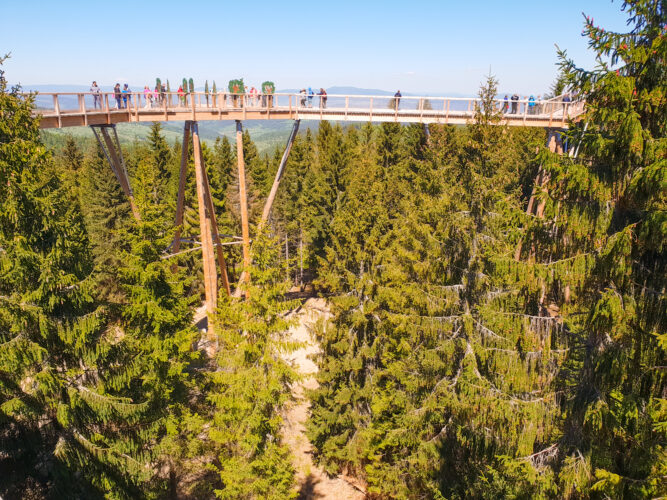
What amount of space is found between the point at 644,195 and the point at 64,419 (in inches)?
490

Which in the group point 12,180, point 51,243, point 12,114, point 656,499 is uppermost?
point 12,114

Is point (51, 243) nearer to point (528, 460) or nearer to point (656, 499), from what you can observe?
point (528, 460)

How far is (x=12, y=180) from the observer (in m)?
9.55

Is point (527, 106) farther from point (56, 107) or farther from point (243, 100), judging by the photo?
point (56, 107)

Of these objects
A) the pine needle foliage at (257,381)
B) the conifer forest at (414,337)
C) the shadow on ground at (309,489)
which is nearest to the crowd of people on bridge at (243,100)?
the conifer forest at (414,337)

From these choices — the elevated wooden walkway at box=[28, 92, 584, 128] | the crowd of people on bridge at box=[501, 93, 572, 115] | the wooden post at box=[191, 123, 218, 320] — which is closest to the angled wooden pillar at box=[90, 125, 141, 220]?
the elevated wooden walkway at box=[28, 92, 584, 128]

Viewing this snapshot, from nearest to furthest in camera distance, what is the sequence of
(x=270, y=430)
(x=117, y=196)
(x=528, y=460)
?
1. (x=528, y=460)
2. (x=270, y=430)
3. (x=117, y=196)

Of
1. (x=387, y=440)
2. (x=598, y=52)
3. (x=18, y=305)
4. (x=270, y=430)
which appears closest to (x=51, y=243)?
→ (x=18, y=305)

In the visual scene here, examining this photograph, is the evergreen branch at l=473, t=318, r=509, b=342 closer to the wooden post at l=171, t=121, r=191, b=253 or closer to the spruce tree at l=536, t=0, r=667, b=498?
the spruce tree at l=536, t=0, r=667, b=498

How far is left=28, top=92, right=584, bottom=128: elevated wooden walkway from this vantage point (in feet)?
58.0

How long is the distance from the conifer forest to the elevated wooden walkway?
20.3 ft

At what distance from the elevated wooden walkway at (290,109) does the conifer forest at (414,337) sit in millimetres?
6197

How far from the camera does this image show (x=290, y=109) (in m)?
22.1

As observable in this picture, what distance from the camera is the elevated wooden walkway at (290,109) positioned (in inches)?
696
